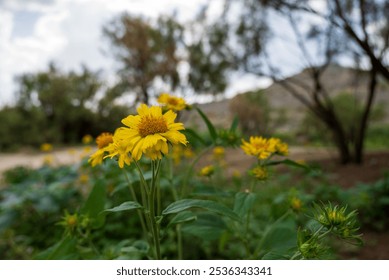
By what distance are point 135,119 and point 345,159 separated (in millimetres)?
4610

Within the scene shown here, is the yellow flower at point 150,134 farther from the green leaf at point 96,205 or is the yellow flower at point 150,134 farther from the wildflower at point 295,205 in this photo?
the wildflower at point 295,205

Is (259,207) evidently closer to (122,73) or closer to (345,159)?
(345,159)

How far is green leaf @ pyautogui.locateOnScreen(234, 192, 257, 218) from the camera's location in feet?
2.66

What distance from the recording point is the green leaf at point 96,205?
0.91 m

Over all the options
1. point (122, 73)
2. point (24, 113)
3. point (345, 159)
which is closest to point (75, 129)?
point (24, 113)

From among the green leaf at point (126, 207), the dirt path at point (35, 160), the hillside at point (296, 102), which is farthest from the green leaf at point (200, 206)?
the hillside at point (296, 102)

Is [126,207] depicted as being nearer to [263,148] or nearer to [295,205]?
[263,148]

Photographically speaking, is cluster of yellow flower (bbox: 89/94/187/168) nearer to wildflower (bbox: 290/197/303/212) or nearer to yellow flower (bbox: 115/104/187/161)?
yellow flower (bbox: 115/104/187/161)

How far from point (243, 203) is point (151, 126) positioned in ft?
1.02

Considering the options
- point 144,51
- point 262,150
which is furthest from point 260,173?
point 144,51

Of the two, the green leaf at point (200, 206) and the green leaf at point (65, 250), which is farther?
the green leaf at point (65, 250)

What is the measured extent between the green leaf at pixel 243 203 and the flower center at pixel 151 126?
0.90 feet

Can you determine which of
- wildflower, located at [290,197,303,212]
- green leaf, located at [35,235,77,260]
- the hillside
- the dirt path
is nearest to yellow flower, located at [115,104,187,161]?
green leaf, located at [35,235,77,260]
